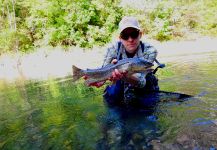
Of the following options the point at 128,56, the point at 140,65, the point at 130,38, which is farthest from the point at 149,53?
the point at 140,65

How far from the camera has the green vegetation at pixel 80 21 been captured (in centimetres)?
3059

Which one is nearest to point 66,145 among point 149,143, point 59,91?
point 149,143

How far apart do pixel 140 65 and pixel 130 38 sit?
0.75 m

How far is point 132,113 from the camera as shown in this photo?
5309mm

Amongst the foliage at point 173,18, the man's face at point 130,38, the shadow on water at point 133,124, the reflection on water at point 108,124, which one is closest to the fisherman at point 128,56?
the man's face at point 130,38

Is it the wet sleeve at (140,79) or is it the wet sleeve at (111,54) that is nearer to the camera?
the wet sleeve at (140,79)

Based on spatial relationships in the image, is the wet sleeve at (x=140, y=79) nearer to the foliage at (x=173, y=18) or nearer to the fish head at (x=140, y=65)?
the fish head at (x=140, y=65)

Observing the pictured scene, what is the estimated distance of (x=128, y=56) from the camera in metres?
5.39

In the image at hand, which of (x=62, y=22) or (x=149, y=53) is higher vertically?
(x=62, y=22)

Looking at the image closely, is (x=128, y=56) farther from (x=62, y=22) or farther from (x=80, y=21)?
(x=62, y=22)

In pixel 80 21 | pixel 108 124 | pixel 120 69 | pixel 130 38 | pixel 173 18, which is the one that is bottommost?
pixel 108 124

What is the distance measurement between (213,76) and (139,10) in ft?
83.2

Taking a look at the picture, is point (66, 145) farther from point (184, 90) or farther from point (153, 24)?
point (153, 24)

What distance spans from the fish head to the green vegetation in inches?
1007
